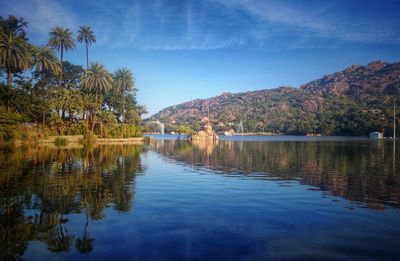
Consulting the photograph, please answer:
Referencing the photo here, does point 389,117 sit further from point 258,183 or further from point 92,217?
point 92,217

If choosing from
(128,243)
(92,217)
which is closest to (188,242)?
(128,243)

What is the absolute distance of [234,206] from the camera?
1619cm

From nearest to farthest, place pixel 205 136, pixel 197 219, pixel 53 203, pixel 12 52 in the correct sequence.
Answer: pixel 197 219, pixel 53 203, pixel 12 52, pixel 205 136

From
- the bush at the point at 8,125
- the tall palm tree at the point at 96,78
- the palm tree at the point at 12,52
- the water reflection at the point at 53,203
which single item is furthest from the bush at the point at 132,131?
the water reflection at the point at 53,203

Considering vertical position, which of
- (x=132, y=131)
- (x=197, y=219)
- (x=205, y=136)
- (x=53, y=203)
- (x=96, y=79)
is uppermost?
(x=96, y=79)

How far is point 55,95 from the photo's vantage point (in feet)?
293

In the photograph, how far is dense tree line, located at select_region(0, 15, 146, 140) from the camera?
7031 centimetres

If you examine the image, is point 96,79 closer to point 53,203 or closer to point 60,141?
point 60,141

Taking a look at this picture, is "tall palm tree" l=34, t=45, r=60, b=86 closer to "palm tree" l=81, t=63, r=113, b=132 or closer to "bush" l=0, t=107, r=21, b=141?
"palm tree" l=81, t=63, r=113, b=132

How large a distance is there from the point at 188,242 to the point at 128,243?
2.07m

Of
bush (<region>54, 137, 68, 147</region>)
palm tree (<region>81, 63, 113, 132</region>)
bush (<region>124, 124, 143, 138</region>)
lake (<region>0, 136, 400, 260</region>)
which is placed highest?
palm tree (<region>81, 63, 113, 132</region>)

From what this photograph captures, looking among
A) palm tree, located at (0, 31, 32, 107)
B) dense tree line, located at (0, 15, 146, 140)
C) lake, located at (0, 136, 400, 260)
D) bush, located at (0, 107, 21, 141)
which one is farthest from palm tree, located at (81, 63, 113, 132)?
lake, located at (0, 136, 400, 260)

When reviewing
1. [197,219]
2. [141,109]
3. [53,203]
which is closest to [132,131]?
[141,109]

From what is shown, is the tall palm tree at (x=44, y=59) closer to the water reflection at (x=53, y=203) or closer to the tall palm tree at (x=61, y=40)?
the tall palm tree at (x=61, y=40)
